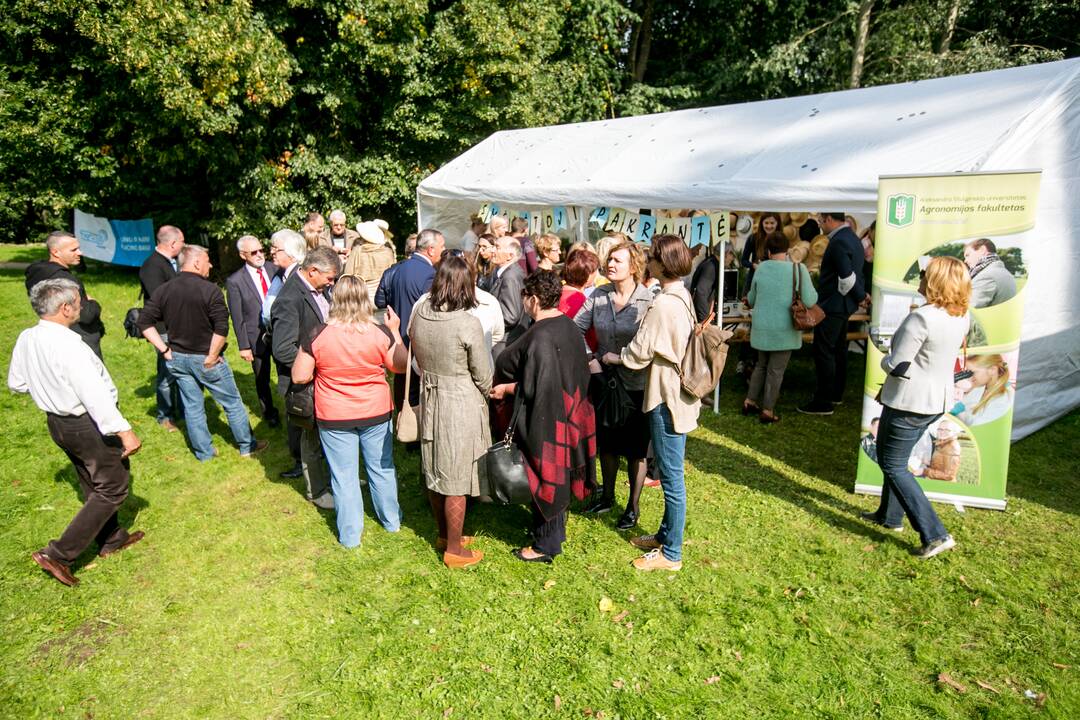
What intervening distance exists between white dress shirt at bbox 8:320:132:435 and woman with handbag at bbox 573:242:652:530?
277 centimetres

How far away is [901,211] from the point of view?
15.5 feet

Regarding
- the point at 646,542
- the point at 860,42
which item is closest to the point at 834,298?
the point at 646,542

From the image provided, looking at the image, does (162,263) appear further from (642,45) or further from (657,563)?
(642,45)

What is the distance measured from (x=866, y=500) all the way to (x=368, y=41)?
1174cm

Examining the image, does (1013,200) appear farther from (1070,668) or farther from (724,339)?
(1070,668)

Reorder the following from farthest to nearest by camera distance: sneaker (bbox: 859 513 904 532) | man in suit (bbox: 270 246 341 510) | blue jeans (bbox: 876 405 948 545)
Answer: man in suit (bbox: 270 246 341 510)
sneaker (bbox: 859 513 904 532)
blue jeans (bbox: 876 405 948 545)

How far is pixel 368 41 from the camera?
12.8m

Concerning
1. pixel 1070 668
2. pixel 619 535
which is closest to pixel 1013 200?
pixel 1070 668

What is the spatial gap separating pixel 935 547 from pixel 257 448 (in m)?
5.33

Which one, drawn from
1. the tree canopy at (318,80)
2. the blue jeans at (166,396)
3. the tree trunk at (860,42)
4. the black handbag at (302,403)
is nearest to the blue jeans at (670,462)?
the black handbag at (302,403)

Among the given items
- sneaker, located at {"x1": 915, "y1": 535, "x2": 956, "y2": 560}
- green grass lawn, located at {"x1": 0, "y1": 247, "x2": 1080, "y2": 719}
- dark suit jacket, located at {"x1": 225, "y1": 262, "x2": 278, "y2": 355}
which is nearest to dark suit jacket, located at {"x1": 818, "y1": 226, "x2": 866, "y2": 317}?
green grass lawn, located at {"x1": 0, "y1": 247, "x2": 1080, "y2": 719}

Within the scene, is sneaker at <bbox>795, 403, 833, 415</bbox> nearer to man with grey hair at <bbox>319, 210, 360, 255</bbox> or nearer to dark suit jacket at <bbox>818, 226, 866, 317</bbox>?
dark suit jacket at <bbox>818, 226, 866, 317</bbox>

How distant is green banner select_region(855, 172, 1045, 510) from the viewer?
14.6 feet

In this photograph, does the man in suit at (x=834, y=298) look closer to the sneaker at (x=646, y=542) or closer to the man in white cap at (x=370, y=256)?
the sneaker at (x=646, y=542)
